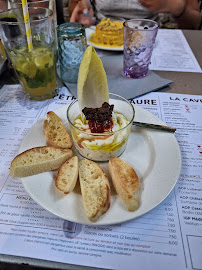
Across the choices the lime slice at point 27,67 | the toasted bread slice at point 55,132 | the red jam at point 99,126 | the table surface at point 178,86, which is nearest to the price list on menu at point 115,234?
the table surface at point 178,86

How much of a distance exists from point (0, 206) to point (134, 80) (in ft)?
2.81

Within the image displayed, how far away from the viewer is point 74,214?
0.52 meters

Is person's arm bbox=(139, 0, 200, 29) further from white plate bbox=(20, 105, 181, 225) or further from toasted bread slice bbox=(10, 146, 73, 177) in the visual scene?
toasted bread slice bbox=(10, 146, 73, 177)

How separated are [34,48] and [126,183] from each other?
710mm

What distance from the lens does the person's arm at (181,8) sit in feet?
6.62

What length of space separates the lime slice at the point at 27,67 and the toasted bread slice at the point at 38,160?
42cm

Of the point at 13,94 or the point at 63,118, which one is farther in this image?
the point at 13,94

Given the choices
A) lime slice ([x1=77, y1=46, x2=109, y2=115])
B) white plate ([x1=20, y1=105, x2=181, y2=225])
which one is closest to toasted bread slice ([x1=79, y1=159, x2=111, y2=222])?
white plate ([x1=20, y1=105, x2=181, y2=225])

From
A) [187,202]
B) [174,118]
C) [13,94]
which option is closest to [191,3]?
[174,118]

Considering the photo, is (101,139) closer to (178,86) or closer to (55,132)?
(55,132)

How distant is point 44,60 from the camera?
945 millimetres

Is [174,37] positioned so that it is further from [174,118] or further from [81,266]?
[81,266]

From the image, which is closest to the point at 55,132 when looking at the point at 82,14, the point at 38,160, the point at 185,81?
the point at 38,160

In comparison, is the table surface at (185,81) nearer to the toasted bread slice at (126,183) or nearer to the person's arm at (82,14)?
the toasted bread slice at (126,183)
